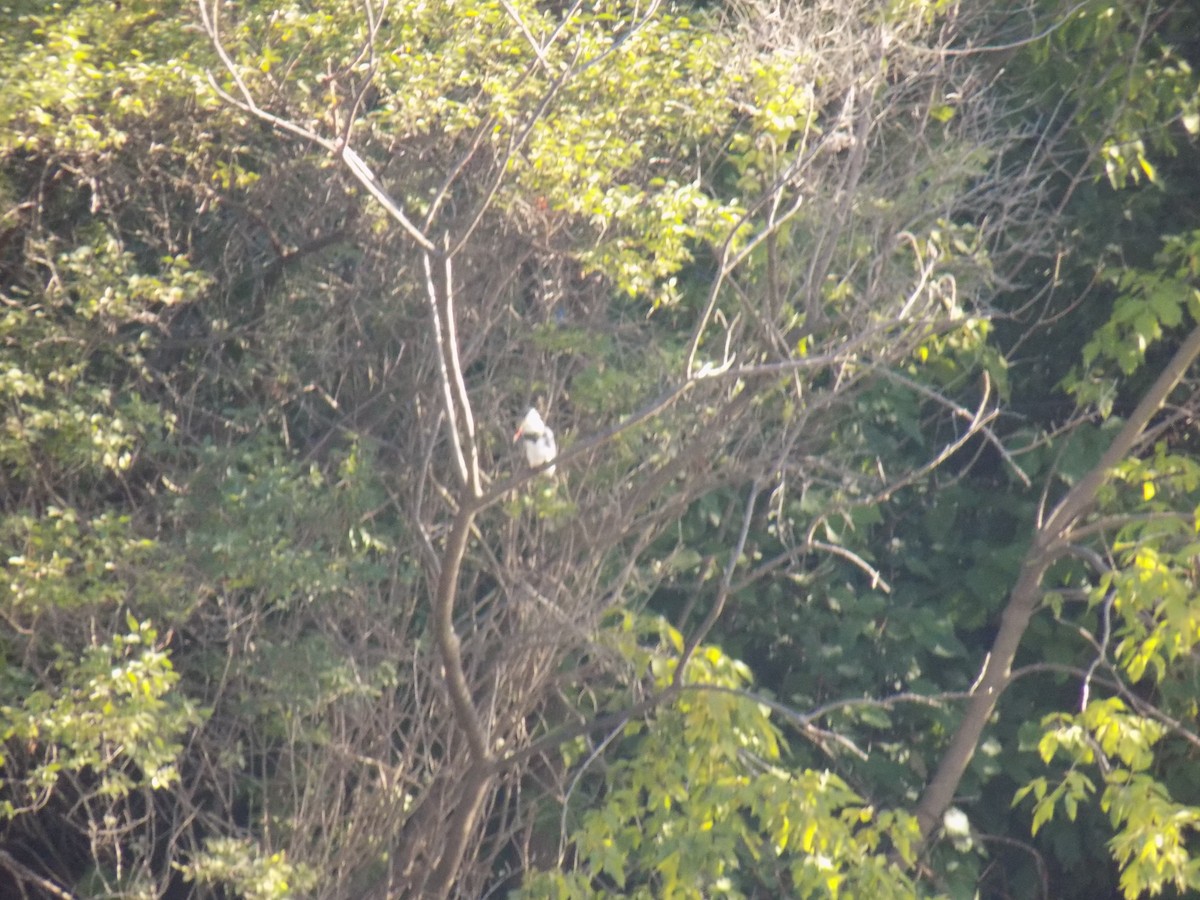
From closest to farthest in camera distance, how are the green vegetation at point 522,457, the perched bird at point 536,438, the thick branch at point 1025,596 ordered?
1. the green vegetation at point 522,457
2. the perched bird at point 536,438
3. the thick branch at point 1025,596

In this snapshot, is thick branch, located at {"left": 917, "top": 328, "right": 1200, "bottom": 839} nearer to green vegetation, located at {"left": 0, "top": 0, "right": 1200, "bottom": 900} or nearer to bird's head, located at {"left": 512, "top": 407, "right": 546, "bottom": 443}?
green vegetation, located at {"left": 0, "top": 0, "right": 1200, "bottom": 900}

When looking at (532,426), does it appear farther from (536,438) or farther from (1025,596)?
(1025,596)

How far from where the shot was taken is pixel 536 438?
194 inches

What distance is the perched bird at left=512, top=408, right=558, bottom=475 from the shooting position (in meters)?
4.83

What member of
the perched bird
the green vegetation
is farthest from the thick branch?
the perched bird

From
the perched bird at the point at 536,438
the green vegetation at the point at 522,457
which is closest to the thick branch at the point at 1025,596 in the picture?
the green vegetation at the point at 522,457

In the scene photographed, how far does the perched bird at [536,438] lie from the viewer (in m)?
4.83

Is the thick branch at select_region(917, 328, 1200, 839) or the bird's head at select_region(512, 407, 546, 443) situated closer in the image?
the bird's head at select_region(512, 407, 546, 443)

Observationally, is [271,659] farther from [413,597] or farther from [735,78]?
[735,78]

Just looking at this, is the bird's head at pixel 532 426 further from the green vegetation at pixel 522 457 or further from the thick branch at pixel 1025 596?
the thick branch at pixel 1025 596

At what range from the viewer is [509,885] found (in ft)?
18.6

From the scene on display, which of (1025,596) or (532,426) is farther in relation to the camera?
(1025,596)

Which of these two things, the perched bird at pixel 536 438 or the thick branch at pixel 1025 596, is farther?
the thick branch at pixel 1025 596

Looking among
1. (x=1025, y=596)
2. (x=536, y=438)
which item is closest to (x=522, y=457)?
(x=536, y=438)
